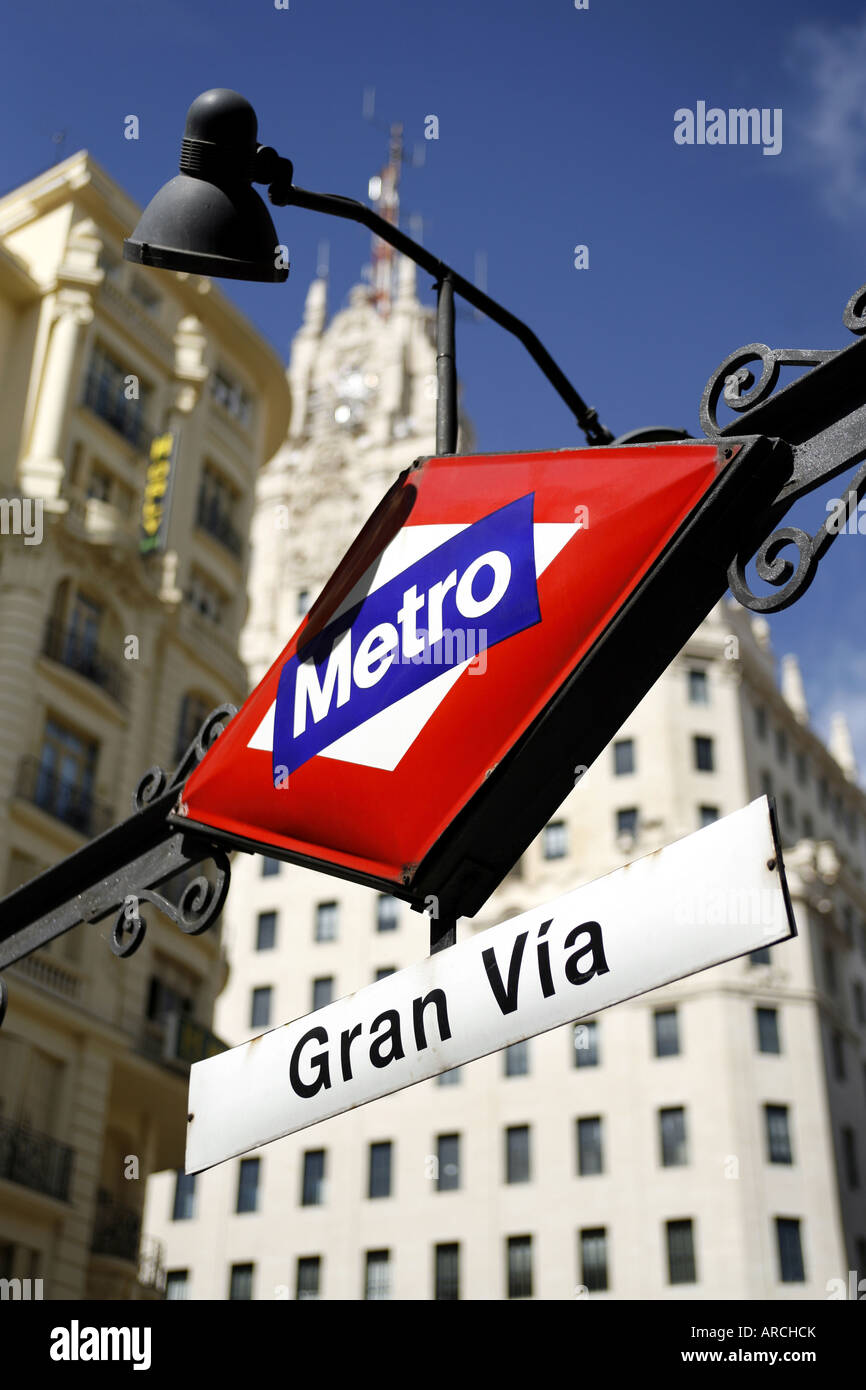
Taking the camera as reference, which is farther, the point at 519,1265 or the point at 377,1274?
the point at 377,1274

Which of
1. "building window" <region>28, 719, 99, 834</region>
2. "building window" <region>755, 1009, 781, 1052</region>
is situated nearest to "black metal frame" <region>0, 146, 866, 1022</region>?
"building window" <region>28, 719, 99, 834</region>

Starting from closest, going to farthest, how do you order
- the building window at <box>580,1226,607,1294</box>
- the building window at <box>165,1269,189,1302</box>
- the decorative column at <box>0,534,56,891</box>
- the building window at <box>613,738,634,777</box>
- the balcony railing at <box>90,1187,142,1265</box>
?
1. the balcony railing at <box>90,1187,142,1265</box>
2. the decorative column at <box>0,534,56,891</box>
3. the building window at <box>580,1226,607,1294</box>
4. the building window at <box>165,1269,189,1302</box>
5. the building window at <box>613,738,634,777</box>

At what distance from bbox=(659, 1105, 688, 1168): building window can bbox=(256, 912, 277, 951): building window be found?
16699mm

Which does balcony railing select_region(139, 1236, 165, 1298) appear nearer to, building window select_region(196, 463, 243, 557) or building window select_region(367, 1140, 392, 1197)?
building window select_region(196, 463, 243, 557)

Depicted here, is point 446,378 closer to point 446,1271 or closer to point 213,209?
point 213,209

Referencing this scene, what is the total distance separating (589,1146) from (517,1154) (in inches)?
102

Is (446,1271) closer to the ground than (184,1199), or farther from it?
closer to the ground

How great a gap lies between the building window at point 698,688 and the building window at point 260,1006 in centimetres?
1969

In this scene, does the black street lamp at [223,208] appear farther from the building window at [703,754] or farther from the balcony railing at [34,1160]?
the building window at [703,754]

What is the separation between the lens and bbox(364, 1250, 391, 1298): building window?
47812 mm

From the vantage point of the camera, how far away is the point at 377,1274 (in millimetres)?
48125


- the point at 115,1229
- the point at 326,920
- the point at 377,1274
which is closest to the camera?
the point at 115,1229

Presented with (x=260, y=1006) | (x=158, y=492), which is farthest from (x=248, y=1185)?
(x=158, y=492)

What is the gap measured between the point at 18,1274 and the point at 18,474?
14559mm
